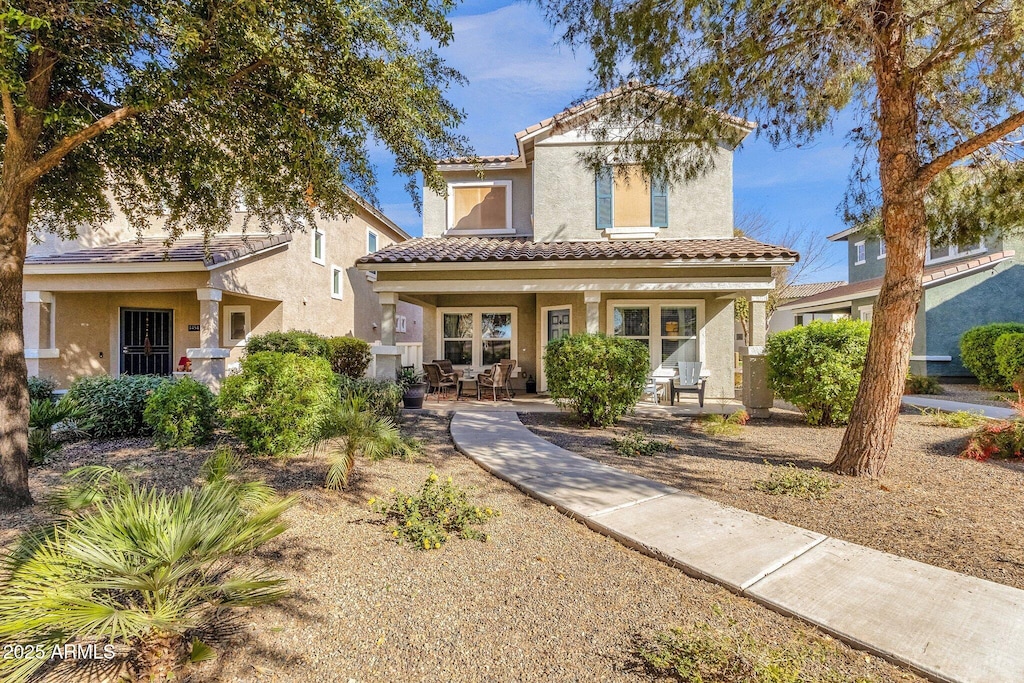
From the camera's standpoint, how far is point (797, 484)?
5.14m

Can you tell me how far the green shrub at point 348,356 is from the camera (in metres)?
11.9

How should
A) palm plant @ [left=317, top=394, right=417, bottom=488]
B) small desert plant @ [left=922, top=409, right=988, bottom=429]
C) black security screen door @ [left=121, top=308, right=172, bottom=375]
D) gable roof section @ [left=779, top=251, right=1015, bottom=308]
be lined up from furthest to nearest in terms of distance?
1. gable roof section @ [left=779, top=251, right=1015, bottom=308]
2. black security screen door @ [left=121, top=308, right=172, bottom=375]
3. small desert plant @ [left=922, top=409, right=988, bottom=429]
4. palm plant @ [left=317, top=394, right=417, bottom=488]

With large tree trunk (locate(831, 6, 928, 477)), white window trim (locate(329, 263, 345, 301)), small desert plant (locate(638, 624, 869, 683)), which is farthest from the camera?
white window trim (locate(329, 263, 345, 301))

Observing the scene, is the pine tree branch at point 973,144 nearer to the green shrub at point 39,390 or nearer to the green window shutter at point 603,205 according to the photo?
the green window shutter at point 603,205

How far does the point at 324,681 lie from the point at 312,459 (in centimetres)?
405

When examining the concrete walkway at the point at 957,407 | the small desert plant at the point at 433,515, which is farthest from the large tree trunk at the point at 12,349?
the concrete walkway at the point at 957,407

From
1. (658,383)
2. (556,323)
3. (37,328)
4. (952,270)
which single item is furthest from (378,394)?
(952,270)

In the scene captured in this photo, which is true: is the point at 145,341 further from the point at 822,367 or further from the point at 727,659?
the point at 822,367

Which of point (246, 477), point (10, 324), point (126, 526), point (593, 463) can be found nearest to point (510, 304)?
point (593, 463)

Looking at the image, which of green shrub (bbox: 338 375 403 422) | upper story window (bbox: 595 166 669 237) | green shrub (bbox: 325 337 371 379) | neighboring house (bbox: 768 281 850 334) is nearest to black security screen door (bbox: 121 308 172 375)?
green shrub (bbox: 325 337 371 379)

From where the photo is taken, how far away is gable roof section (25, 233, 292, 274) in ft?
35.7

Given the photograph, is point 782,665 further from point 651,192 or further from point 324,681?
point 651,192

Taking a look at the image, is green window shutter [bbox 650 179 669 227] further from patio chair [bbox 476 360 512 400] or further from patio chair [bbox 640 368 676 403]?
→ patio chair [bbox 476 360 512 400]

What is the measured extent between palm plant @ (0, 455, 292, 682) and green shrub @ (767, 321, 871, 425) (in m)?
8.80
